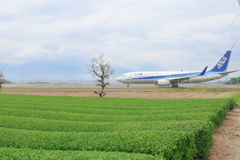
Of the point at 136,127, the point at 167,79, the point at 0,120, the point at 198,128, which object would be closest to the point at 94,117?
the point at 136,127

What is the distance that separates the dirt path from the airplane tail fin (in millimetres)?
33109

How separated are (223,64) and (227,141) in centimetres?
3720

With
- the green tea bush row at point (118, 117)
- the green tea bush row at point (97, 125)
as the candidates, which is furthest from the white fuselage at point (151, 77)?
the green tea bush row at point (97, 125)

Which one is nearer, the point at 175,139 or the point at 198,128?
the point at 175,139

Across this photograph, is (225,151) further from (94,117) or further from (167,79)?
(167,79)

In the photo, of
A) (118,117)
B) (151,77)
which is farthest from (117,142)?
(151,77)

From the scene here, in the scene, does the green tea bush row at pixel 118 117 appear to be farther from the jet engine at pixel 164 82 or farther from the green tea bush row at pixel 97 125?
the jet engine at pixel 164 82

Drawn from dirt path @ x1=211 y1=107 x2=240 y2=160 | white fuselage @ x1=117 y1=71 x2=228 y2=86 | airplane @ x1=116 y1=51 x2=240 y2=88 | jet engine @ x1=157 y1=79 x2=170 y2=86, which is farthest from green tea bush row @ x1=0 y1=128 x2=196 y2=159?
white fuselage @ x1=117 y1=71 x2=228 y2=86

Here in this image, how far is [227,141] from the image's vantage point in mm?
7555

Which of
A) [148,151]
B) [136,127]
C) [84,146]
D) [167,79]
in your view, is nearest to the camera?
[148,151]

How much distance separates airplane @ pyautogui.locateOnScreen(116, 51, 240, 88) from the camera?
130 ft

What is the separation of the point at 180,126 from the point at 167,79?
34.0 metres

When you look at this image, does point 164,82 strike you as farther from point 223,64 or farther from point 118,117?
point 118,117

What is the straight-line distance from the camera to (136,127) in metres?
6.25
